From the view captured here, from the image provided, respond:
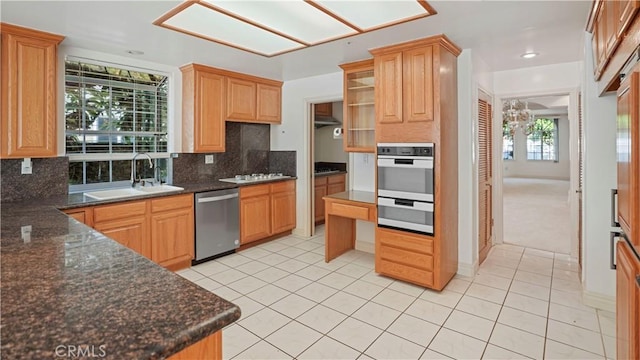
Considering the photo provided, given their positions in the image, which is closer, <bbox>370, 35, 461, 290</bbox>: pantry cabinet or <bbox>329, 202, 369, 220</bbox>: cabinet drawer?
<bbox>370, 35, 461, 290</bbox>: pantry cabinet

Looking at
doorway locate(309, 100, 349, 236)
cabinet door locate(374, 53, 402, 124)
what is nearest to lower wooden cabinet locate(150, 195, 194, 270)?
doorway locate(309, 100, 349, 236)

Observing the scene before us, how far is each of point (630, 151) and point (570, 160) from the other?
3.00 m

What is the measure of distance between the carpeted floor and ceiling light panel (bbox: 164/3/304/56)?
163 inches

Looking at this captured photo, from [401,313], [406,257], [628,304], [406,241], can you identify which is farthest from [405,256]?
[628,304]

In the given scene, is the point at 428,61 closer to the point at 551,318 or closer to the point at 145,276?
the point at 551,318

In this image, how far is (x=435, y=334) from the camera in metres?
2.41

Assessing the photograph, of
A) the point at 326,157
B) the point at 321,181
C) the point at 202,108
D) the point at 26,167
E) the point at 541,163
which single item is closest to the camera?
the point at 26,167

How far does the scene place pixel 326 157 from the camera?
664 centimetres

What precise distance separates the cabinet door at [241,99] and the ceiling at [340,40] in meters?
0.37

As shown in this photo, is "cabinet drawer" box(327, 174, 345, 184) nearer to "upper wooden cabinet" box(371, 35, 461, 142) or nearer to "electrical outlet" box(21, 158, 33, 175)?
"upper wooden cabinet" box(371, 35, 461, 142)

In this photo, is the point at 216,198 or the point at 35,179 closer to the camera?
the point at 35,179

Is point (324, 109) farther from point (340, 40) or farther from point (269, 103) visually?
point (340, 40)

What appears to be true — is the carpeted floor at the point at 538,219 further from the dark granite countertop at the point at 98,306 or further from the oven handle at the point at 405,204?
the dark granite countertop at the point at 98,306

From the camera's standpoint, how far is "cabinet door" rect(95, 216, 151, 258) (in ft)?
10.1
